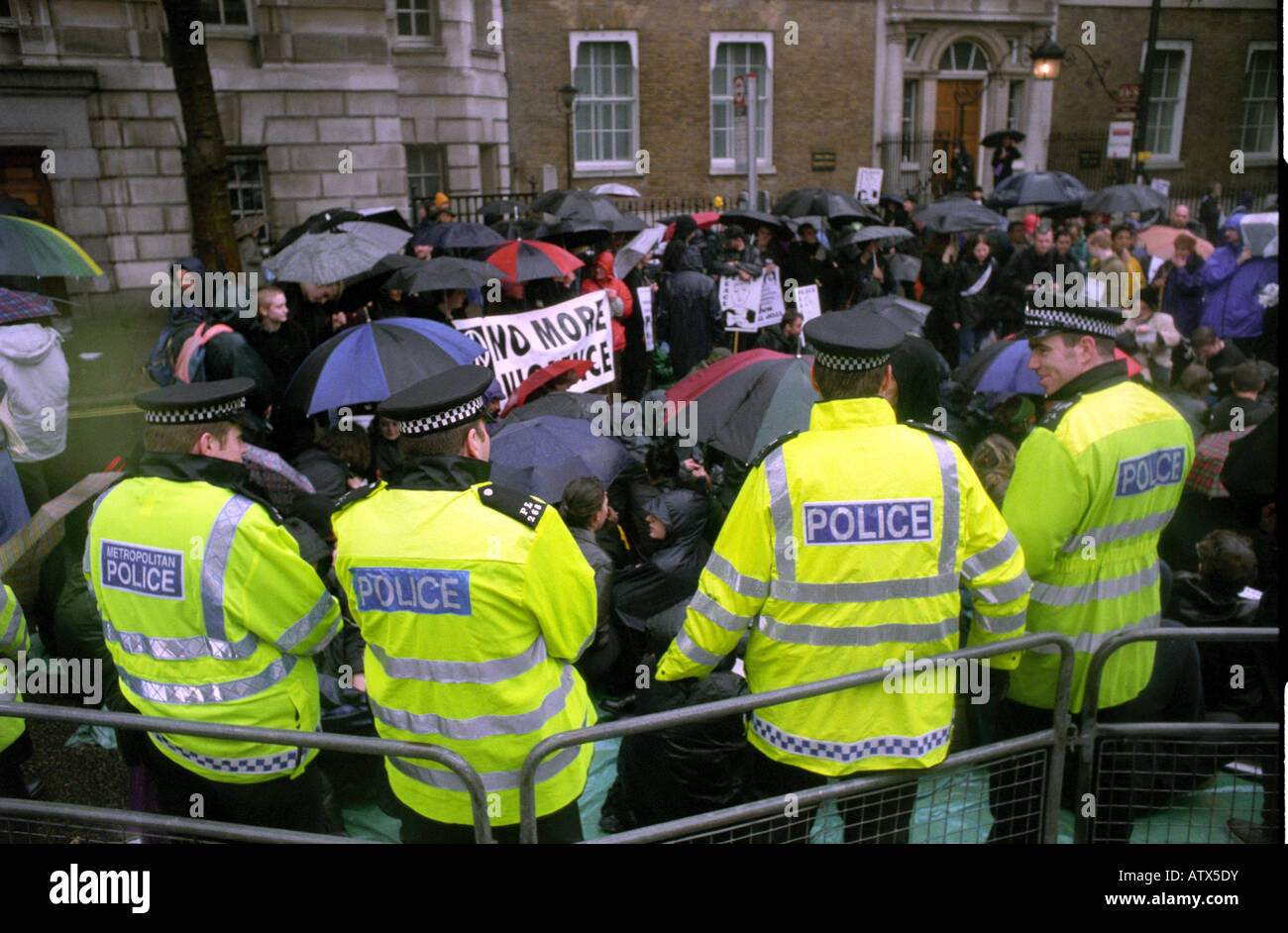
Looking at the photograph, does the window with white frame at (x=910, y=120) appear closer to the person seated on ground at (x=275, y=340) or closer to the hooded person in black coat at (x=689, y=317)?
the hooded person in black coat at (x=689, y=317)

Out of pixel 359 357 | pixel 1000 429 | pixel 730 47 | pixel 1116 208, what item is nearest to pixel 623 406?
pixel 359 357

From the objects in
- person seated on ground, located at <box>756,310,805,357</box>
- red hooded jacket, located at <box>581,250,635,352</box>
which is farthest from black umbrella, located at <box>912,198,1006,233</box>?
red hooded jacket, located at <box>581,250,635,352</box>

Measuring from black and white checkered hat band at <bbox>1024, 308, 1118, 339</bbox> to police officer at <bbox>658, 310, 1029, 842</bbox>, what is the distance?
0.75m

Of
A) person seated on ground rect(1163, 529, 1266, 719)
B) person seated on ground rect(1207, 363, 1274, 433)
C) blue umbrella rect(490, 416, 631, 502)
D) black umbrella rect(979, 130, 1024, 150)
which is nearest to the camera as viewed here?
person seated on ground rect(1163, 529, 1266, 719)

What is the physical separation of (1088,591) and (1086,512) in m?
0.28

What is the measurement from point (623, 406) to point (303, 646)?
3.21 meters

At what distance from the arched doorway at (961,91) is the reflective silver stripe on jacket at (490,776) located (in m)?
24.4

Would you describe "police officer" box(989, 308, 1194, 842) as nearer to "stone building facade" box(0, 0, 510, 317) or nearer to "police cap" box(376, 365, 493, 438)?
"police cap" box(376, 365, 493, 438)

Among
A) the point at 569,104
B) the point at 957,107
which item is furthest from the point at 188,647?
the point at 957,107

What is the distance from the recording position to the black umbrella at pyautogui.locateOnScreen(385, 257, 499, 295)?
7027 millimetres

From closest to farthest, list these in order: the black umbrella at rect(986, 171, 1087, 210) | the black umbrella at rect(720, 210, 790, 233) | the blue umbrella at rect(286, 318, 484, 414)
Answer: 1. the blue umbrella at rect(286, 318, 484, 414)
2. the black umbrella at rect(720, 210, 790, 233)
3. the black umbrella at rect(986, 171, 1087, 210)

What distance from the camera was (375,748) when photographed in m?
2.55
